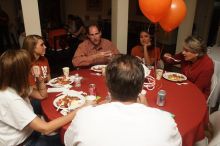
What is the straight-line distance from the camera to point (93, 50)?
3039 millimetres

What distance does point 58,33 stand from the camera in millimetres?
4629

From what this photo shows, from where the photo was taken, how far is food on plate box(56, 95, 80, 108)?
5.65 ft

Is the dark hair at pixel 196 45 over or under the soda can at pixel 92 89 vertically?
over

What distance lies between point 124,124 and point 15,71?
0.90m

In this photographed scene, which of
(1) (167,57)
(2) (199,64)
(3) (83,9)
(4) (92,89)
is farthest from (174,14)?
(3) (83,9)

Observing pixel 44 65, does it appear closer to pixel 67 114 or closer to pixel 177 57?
pixel 67 114

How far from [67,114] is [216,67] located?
264 centimetres

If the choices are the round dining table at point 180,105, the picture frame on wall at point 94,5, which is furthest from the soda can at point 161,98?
the picture frame on wall at point 94,5

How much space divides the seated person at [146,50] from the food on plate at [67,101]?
57.9 inches

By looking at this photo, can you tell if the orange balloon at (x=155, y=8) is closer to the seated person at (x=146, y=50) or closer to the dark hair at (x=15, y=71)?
the seated person at (x=146, y=50)

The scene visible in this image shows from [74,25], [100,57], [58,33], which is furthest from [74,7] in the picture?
[100,57]

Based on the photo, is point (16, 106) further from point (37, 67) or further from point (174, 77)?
point (174, 77)

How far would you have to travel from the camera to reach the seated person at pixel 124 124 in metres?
0.90

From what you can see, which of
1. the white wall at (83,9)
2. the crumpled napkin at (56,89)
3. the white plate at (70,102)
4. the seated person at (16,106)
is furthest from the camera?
the white wall at (83,9)
